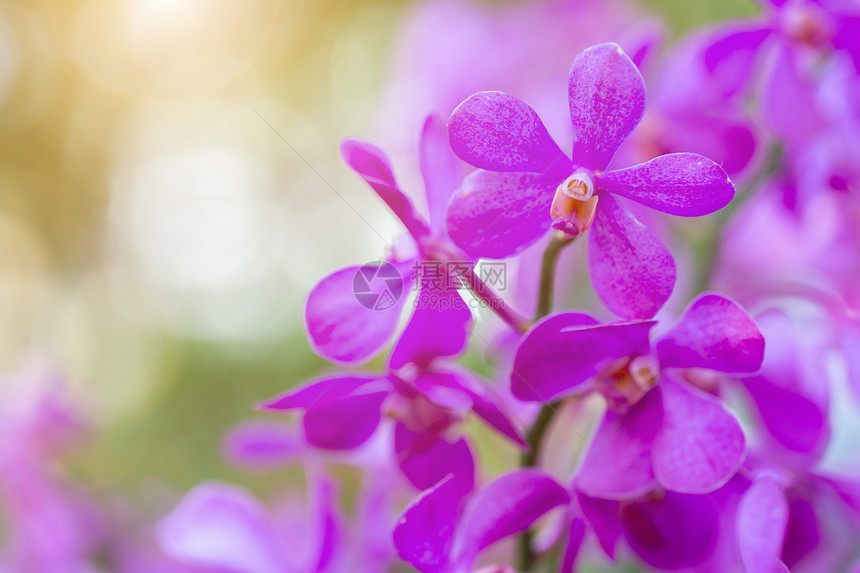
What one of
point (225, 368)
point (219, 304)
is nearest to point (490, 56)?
point (225, 368)

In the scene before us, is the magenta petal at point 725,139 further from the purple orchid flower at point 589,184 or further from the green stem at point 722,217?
the purple orchid flower at point 589,184

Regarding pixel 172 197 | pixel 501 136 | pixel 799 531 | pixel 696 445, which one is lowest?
pixel 172 197

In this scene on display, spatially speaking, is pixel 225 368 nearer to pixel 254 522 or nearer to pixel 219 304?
pixel 219 304

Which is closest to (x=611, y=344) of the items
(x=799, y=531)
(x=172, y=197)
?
(x=799, y=531)

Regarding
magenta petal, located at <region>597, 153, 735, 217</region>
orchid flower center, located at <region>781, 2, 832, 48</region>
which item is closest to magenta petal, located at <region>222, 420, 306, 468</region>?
magenta petal, located at <region>597, 153, 735, 217</region>

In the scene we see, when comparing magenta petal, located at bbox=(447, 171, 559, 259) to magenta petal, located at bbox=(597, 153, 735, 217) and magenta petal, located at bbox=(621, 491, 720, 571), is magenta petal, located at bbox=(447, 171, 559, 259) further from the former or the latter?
magenta petal, located at bbox=(621, 491, 720, 571)

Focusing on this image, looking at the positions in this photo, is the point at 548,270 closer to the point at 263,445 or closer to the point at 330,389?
the point at 330,389
